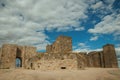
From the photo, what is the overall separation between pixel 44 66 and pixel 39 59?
1.18m

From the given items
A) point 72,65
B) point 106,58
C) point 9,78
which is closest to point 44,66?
point 72,65

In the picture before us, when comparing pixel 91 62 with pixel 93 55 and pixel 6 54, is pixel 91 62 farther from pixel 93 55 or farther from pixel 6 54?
pixel 6 54

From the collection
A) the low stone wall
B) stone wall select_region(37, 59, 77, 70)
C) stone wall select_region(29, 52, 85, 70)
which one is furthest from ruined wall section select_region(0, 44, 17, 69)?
stone wall select_region(37, 59, 77, 70)

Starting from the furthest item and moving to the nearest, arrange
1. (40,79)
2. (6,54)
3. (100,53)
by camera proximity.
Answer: (100,53)
(6,54)
(40,79)

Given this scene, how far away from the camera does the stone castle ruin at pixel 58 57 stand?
16609 millimetres

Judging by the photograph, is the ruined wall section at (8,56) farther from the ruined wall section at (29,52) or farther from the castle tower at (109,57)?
the castle tower at (109,57)

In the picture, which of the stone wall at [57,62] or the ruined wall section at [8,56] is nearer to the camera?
the stone wall at [57,62]

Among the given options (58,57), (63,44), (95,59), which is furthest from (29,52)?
(95,59)

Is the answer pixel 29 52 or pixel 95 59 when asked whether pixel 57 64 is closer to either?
pixel 29 52

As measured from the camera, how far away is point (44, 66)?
16.5 m

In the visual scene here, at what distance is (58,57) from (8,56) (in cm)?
1378

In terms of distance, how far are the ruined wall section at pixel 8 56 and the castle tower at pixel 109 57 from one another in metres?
18.4

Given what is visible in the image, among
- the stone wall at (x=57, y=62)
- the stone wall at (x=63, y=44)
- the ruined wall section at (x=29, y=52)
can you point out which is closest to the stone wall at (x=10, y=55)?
the ruined wall section at (x=29, y=52)

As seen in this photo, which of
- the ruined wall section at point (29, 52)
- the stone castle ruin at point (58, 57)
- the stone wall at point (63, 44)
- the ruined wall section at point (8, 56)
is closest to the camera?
the stone castle ruin at point (58, 57)
